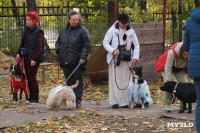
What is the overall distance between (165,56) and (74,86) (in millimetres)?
1873

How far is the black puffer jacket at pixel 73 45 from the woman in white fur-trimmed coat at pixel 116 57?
1.46 ft

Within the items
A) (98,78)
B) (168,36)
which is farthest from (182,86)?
(168,36)

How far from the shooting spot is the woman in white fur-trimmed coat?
829 cm

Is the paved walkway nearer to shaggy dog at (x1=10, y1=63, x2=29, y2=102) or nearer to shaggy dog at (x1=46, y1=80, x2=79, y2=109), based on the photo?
shaggy dog at (x1=46, y1=80, x2=79, y2=109)

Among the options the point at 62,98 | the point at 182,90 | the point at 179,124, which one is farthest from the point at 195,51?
the point at 62,98

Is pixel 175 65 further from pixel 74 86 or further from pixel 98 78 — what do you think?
pixel 98 78

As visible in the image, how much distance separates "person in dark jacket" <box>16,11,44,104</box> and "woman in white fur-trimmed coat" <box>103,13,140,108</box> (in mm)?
1424

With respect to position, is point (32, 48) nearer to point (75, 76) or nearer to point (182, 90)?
point (75, 76)

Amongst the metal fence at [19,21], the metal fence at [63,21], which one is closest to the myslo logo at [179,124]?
the metal fence at [63,21]

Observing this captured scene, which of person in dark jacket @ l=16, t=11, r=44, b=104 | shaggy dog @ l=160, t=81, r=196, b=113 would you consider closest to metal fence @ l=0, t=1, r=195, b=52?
person in dark jacket @ l=16, t=11, r=44, b=104

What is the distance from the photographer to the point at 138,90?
8.07 m

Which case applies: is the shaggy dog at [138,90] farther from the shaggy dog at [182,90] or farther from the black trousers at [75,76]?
the black trousers at [75,76]

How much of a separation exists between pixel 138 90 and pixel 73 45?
155cm

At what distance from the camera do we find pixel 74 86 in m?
8.05
